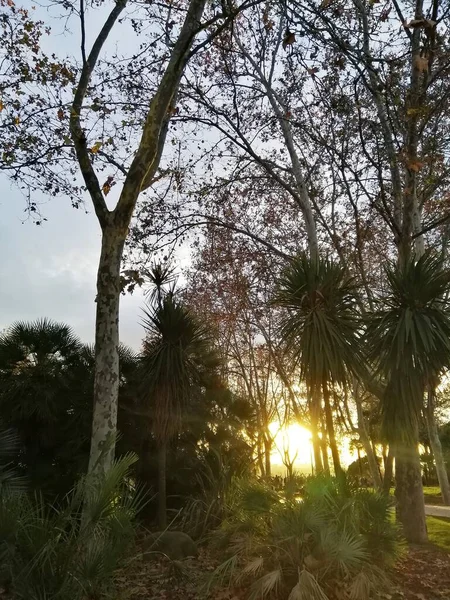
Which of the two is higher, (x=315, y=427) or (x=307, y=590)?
(x=315, y=427)

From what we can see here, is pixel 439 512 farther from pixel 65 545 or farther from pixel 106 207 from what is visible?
pixel 65 545

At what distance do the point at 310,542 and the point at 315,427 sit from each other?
3.09m

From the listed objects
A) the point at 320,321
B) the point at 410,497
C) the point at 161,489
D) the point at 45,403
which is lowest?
the point at 410,497

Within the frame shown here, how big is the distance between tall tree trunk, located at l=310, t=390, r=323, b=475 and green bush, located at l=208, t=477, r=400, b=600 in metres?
1.36

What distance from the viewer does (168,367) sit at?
11.2 meters

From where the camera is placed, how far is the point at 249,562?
685 cm

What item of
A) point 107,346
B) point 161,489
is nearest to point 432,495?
point 161,489

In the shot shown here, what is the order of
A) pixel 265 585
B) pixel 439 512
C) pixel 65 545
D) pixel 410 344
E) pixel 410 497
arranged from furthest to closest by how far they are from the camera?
pixel 439 512, pixel 410 497, pixel 410 344, pixel 265 585, pixel 65 545

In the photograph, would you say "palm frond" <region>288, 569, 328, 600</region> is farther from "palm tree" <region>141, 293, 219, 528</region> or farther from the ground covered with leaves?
"palm tree" <region>141, 293, 219, 528</region>

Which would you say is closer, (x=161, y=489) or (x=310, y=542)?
(x=310, y=542)

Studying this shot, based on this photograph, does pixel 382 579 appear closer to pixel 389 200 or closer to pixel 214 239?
pixel 389 200

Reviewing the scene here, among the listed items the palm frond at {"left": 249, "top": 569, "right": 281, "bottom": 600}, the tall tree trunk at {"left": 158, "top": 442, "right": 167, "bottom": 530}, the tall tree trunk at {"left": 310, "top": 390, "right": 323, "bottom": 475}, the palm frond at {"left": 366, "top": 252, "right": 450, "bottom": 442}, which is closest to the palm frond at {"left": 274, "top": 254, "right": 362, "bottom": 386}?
the tall tree trunk at {"left": 310, "top": 390, "right": 323, "bottom": 475}

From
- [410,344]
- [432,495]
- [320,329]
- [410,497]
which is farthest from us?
[432,495]

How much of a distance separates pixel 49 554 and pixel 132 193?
6.15 meters
